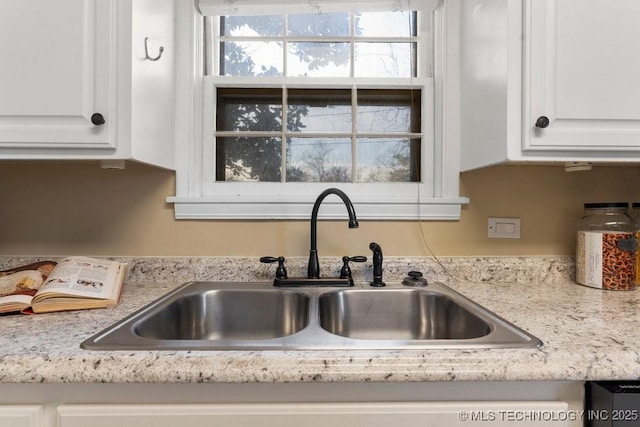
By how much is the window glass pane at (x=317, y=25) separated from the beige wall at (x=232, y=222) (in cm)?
76

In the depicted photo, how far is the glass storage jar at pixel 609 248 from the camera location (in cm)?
114

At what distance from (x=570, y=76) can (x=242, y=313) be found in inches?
47.1

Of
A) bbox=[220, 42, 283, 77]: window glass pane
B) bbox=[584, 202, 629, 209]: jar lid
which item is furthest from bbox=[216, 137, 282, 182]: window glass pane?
bbox=[584, 202, 629, 209]: jar lid

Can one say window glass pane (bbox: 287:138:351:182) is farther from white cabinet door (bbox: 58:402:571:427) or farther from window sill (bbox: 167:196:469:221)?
white cabinet door (bbox: 58:402:571:427)

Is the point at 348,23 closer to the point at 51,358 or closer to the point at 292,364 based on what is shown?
the point at 292,364

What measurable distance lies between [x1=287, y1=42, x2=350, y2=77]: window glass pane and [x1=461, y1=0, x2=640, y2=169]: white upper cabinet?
25.0 inches

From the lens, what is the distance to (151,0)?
108 centimetres

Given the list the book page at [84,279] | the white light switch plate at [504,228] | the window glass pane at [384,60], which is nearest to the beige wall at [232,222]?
the white light switch plate at [504,228]

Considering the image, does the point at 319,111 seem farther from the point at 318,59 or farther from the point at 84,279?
the point at 84,279

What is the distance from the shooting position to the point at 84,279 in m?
1.00

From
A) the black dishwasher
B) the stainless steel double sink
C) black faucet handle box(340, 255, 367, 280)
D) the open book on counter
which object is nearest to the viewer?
the black dishwasher

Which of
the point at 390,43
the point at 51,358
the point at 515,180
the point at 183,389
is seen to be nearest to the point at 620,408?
the point at 183,389

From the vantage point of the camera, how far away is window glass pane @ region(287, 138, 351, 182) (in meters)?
1.42

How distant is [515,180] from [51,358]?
1461 mm
